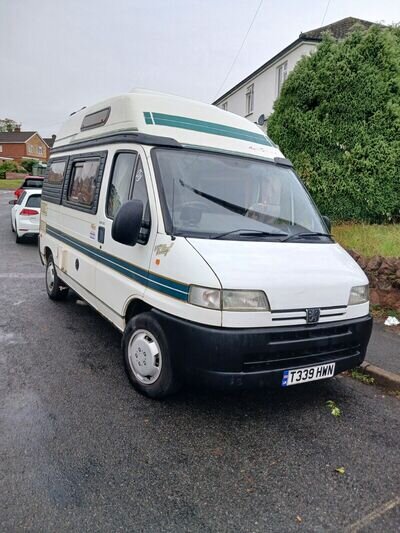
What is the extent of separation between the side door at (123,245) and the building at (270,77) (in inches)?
614

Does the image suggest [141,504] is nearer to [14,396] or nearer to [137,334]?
[137,334]

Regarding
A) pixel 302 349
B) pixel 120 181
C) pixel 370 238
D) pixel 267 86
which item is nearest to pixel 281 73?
pixel 267 86

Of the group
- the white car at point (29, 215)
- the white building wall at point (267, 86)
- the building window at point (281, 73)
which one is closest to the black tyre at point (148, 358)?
the white car at point (29, 215)

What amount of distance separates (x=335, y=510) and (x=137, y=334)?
206 centimetres

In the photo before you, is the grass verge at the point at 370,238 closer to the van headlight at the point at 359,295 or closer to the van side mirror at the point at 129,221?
the van headlight at the point at 359,295

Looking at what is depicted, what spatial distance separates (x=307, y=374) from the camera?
3.47 m

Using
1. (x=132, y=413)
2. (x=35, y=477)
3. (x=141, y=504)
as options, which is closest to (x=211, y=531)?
(x=141, y=504)

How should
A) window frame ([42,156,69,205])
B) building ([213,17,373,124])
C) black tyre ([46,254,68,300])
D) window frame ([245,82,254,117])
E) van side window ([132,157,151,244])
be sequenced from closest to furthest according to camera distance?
van side window ([132,157,151,244]) → window frame ([42,156,69,205]) → black tyre ([46,254,68,300]) → building ([213,17,373,124]) → window frame ([245,82,254,117])

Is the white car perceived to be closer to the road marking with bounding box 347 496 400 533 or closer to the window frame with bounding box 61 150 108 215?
the window frame with bounding box 61 150 108 215

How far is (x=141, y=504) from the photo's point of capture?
8.41ft

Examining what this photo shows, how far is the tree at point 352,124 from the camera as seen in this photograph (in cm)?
904

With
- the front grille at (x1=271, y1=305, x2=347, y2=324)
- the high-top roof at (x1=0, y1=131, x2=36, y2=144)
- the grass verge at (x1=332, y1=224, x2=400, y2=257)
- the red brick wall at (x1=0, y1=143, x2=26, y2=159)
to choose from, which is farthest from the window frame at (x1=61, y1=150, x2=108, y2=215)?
the high-top roof at (x1=0, y1=131, x2=36, y2=144)

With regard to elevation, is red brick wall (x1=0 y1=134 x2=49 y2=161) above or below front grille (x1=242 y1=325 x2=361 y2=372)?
above

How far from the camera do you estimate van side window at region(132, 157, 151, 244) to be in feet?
12.5
